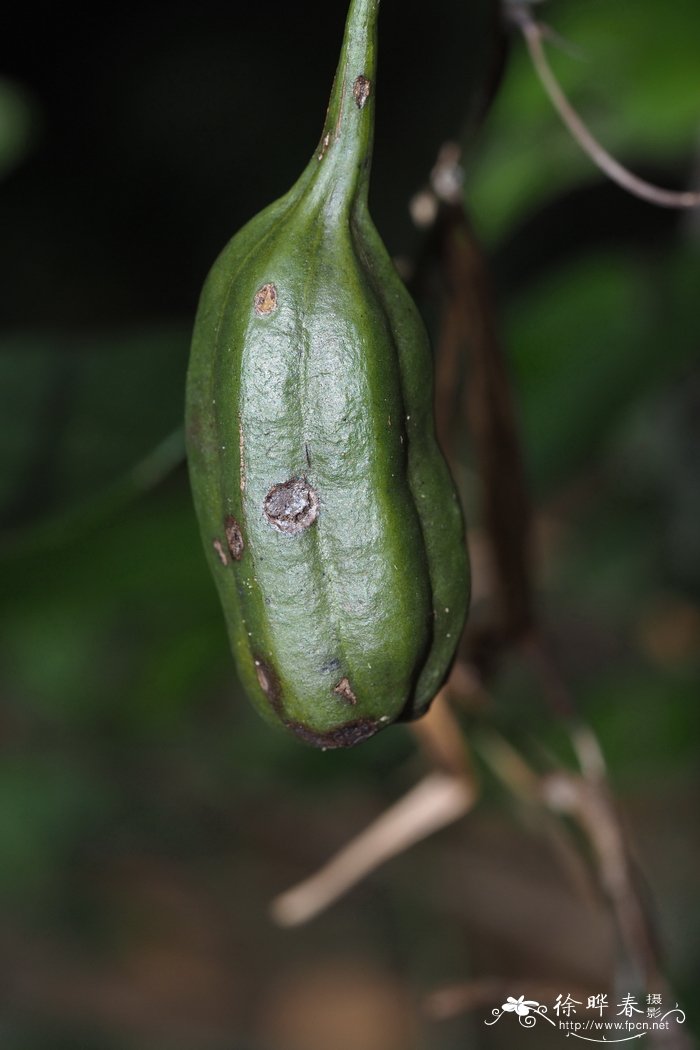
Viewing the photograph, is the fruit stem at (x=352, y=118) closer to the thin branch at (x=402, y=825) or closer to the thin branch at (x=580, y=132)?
the thin branch at (x=580, y=132)

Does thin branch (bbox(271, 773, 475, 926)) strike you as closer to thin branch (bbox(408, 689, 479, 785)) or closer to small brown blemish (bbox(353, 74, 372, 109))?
thin branch (bbox(408, 689, 479, 785))

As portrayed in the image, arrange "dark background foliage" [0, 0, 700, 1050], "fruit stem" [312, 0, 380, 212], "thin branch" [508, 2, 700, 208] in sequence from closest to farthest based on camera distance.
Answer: "fruit stem" [312, 0, 380, 212], "thin branch" [508, 2, 700, 208], "dark background foliage" [0, 0, 700, 1050]

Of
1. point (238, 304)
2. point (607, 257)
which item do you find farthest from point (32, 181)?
point (607, 257)

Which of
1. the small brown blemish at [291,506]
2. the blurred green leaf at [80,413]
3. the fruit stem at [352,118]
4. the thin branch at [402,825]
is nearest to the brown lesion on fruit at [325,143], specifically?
the fruit stem at [352,118]

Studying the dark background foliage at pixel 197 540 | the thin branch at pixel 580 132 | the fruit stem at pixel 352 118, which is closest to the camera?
the fruit stem at pixel 352 118

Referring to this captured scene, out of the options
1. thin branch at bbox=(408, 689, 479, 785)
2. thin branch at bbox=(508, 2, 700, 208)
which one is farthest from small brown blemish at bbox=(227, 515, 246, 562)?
thin branch at bbox=(408, 689, 479, 785)

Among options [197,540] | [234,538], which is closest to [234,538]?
[234,538]

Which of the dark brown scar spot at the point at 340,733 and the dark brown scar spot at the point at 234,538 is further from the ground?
the dark brown scar spot at the point at 234,538
